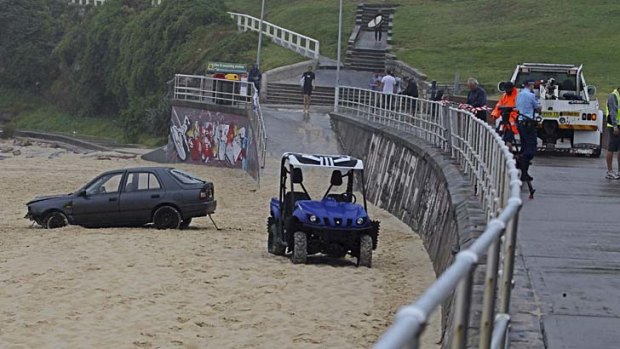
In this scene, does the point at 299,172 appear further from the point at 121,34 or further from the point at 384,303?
the point at 121,34

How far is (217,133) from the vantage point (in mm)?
42250

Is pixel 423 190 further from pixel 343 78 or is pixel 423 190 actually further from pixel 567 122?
pixel 343 78

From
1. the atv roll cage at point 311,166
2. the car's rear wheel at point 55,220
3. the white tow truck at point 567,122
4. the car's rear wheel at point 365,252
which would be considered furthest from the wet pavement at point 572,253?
the car's rear wheel at point 55,220

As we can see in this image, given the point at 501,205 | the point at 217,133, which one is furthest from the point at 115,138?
the point at 501,205

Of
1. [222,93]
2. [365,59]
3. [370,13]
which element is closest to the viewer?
[222,93]

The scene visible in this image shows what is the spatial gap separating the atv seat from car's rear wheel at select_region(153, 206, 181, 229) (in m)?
5.39

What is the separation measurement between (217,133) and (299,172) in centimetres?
2446

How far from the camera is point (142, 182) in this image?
23.3 metres

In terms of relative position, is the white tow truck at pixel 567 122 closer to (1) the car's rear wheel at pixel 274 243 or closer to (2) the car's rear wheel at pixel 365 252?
(1) the car's rear wheel at pixel 274 243

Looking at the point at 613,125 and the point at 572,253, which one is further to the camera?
the point at 613,125

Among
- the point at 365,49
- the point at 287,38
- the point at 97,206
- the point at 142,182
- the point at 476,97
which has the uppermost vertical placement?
the point at 287,38

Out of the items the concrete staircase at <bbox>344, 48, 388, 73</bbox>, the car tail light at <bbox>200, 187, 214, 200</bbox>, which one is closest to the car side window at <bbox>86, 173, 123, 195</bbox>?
the car tail light at <bbox>200, 187, 214, 200</bbox>

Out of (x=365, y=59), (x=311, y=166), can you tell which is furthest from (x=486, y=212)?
(x=365, y=59)

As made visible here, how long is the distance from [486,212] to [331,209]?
5.46 meters
